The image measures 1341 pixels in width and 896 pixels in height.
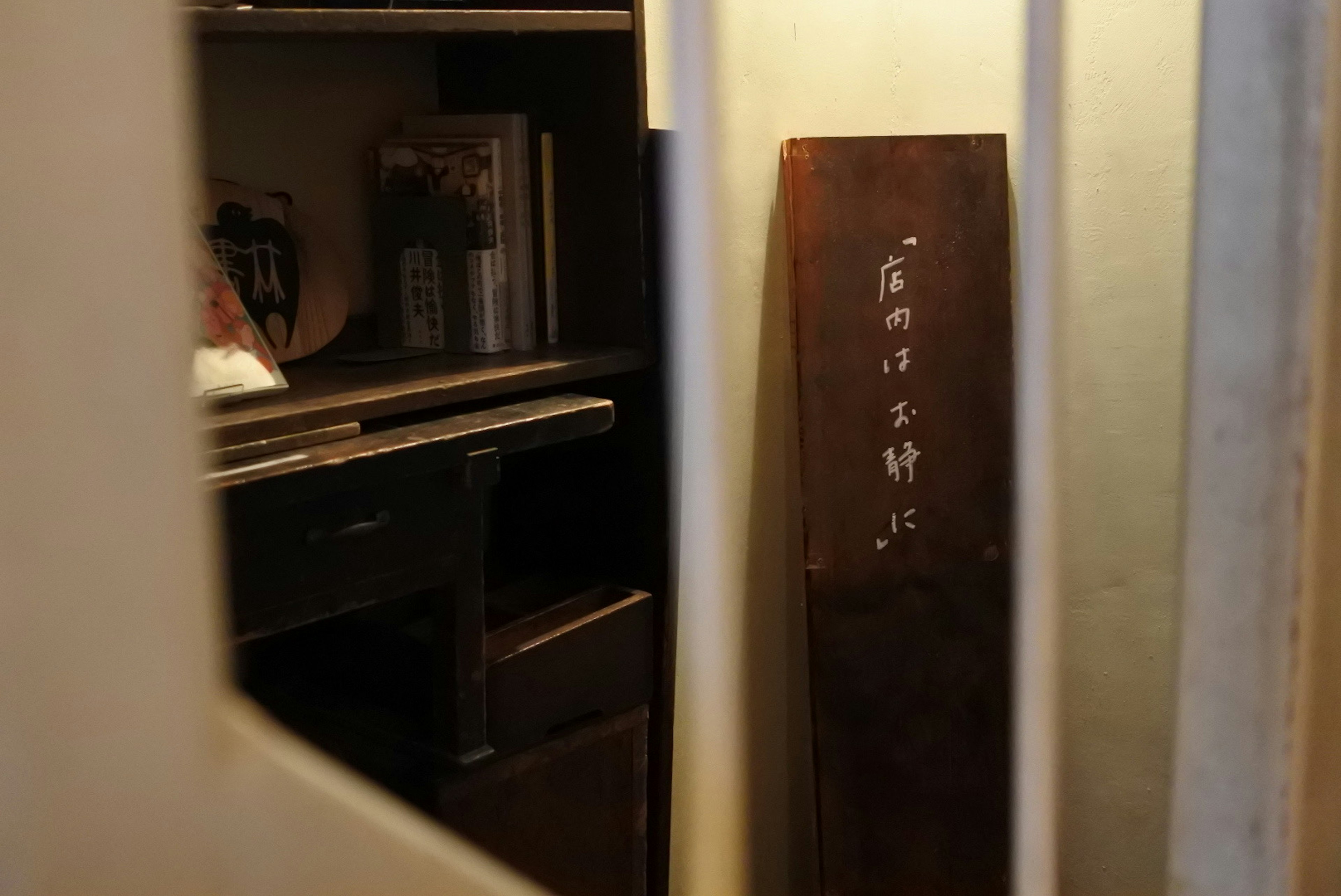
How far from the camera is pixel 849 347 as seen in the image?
170 centimetres

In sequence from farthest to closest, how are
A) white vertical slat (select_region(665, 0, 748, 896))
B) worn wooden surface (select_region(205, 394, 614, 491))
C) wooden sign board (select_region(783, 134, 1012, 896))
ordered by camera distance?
wooden sign board (select_region(783, 134, 1012, 896)), worn wooden surface (select_region(205, 394, 614, 491)), white vertical slat (select_region(665, 0, 748, 896))

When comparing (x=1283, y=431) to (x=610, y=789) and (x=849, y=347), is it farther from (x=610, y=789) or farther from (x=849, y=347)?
(x=849, y=347)

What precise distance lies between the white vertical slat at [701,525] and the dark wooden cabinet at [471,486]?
4 centimetres

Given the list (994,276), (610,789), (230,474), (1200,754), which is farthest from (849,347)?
(1200,754)

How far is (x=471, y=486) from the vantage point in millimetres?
1108

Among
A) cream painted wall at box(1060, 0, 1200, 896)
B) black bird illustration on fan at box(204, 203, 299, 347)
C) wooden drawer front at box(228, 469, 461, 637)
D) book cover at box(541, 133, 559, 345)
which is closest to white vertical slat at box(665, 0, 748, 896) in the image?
book cover at box(541, 133, 559, 345)

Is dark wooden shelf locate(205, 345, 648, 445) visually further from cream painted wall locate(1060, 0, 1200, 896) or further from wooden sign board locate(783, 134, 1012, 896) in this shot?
cream painted wall locate(1060, 0, 1200, 896)

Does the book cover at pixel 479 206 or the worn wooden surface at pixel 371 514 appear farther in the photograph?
the book cover at pixel 479 206

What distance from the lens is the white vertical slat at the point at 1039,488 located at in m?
0.42

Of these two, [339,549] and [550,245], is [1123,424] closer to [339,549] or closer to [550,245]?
[550,245]

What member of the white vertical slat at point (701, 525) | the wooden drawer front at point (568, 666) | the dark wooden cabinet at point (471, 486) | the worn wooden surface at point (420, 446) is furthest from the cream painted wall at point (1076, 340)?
the worn wooden surface at point (420, 446)

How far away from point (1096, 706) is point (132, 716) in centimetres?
191

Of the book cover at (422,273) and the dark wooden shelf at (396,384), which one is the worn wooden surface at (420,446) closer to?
the dark wooden shelf at (396,384)

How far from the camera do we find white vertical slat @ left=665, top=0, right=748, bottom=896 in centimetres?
53
